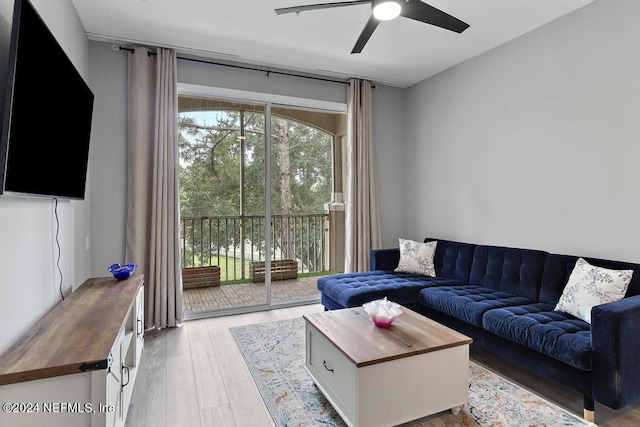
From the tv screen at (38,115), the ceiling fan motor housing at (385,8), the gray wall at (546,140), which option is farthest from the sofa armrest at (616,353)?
the tv screen at (38,115)

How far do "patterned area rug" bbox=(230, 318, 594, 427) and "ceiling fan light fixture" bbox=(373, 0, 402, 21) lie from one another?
2.37 metres

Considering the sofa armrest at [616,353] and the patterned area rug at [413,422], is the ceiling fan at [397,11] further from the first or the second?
the patterned area rug at [413,422]

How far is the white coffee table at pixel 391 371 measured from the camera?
171cm

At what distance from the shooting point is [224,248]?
4.01 meters

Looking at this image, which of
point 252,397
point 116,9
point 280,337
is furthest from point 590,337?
point 116,9

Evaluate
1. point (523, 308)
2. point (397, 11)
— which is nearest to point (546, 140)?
point (523, 308)

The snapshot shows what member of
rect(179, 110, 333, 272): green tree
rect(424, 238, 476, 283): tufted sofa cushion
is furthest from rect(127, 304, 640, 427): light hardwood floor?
rect(179, 110, 333, 272): green tree

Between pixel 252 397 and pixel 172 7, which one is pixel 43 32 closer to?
pixel 172 7

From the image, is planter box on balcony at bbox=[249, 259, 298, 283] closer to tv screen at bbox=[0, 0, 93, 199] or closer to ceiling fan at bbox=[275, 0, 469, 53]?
tv screen at bbox=[0, 0, 93, 199]

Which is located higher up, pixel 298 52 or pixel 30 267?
pixel 298 52

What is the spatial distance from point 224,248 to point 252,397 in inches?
83.0

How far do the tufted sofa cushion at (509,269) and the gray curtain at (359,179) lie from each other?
1.33 meters

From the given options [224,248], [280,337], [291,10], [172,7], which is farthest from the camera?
[224,248]

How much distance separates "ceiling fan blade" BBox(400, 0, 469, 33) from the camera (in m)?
2.05
